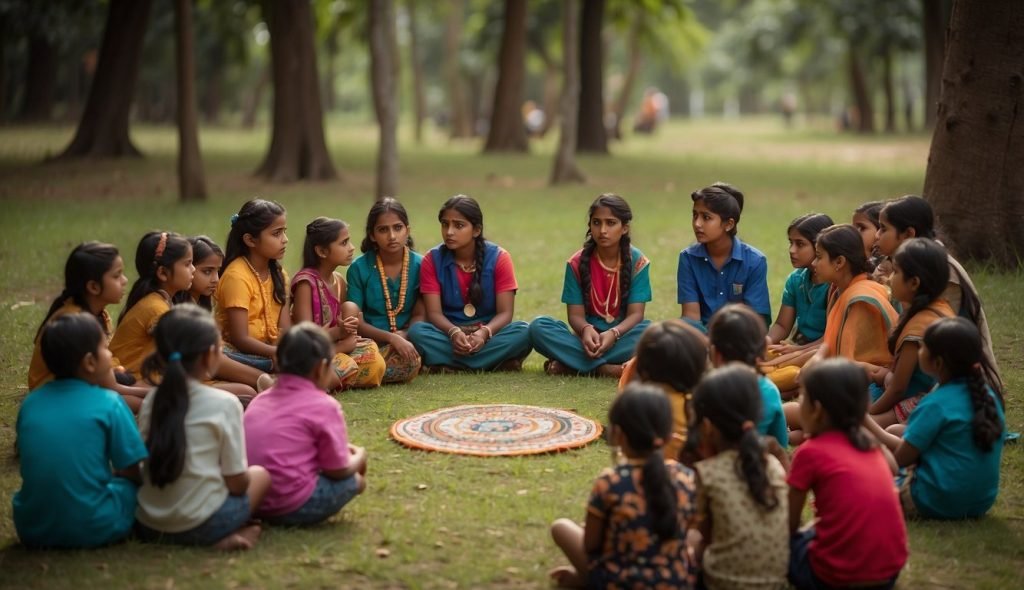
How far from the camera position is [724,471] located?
396 centimetres

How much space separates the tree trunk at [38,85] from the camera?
34656mm

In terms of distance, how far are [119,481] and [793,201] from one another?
42.5 ft

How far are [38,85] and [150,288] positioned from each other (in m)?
32.2

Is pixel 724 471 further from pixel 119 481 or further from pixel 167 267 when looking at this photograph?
pixel 167 267

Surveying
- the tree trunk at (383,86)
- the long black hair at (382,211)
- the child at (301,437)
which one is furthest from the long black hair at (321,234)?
the tree trunk at (383,86)

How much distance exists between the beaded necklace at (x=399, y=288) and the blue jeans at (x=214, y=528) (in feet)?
9.96

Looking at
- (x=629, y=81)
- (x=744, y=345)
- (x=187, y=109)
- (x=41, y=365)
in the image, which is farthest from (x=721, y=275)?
(x=629, y=81)

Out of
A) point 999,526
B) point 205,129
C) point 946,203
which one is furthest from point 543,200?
point 205,129

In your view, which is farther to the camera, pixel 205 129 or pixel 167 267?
pixel 205 129

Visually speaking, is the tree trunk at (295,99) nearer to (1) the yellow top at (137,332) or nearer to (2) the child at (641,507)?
(1) the yellow top at (137,332)

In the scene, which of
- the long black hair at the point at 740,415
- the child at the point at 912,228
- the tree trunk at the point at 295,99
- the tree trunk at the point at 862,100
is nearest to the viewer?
the long black hair at the point at 740,415

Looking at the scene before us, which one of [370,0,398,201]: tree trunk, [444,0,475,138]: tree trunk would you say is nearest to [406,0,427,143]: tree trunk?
[444,0,475,138]: tree trunk

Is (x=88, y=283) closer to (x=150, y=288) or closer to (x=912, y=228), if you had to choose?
(x=150, y=288)

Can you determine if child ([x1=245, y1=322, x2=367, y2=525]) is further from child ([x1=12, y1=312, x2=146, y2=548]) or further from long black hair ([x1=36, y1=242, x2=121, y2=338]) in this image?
long black hair ([x1=36, y1=242, x2=121, y2=338])
